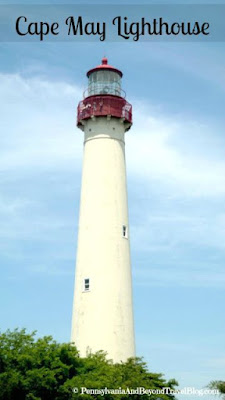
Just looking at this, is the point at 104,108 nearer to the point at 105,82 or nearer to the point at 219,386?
the point at 105,82

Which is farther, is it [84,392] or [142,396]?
[142,396]

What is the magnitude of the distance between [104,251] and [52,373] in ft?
35.2

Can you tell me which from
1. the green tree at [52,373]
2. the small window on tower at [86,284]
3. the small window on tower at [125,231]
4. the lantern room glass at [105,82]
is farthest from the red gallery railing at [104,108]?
the green tree at [52,373]

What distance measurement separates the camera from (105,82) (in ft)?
177

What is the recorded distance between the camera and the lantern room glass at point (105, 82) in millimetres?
53844

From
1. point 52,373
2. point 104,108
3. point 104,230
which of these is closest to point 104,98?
point 104,108

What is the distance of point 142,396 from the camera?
44.9 metres

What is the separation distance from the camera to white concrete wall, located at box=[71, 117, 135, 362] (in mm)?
49031

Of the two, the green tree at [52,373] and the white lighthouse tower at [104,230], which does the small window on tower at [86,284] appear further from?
the green tree at [52,373]

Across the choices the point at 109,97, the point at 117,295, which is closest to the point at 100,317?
the point at 117,295

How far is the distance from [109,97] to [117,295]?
13.2m

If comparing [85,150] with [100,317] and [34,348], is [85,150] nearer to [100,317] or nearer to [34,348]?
[100,317]

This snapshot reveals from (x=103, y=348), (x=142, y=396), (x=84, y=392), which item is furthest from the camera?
(x=103, y=348)

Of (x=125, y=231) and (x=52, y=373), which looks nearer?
(x=52, y=373)
